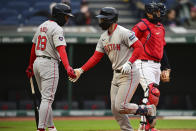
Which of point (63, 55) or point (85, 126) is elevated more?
point (63, 55)

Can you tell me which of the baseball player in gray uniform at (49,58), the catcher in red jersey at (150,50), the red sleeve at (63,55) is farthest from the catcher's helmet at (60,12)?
the catcher in red jersey at (150,50)

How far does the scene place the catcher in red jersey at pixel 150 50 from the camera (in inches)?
230

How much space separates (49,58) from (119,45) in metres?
0.99

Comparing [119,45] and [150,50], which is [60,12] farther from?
[150,50]

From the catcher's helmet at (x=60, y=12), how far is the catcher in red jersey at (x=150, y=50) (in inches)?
37.8

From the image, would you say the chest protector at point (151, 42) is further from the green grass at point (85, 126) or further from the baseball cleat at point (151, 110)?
the green grass at point (85, 126)

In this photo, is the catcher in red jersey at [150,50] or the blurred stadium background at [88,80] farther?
the blurred stadium background at [88,80]

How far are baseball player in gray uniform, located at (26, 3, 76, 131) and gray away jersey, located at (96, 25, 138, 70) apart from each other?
22.1 inches

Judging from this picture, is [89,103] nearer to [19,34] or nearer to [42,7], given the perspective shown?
[19,34]

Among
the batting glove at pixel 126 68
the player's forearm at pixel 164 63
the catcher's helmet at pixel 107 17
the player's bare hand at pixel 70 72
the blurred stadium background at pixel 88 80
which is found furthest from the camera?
the blurred stadium background at pixel 88 80

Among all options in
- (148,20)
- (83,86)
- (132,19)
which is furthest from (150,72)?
(132,19)

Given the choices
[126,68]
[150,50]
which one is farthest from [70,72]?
[150,50]

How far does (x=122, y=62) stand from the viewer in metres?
5.19

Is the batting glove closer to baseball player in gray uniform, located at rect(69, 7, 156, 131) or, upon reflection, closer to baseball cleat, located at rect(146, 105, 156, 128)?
baseball player in gray uniform, located at rect(69, 7, 156, 131)
